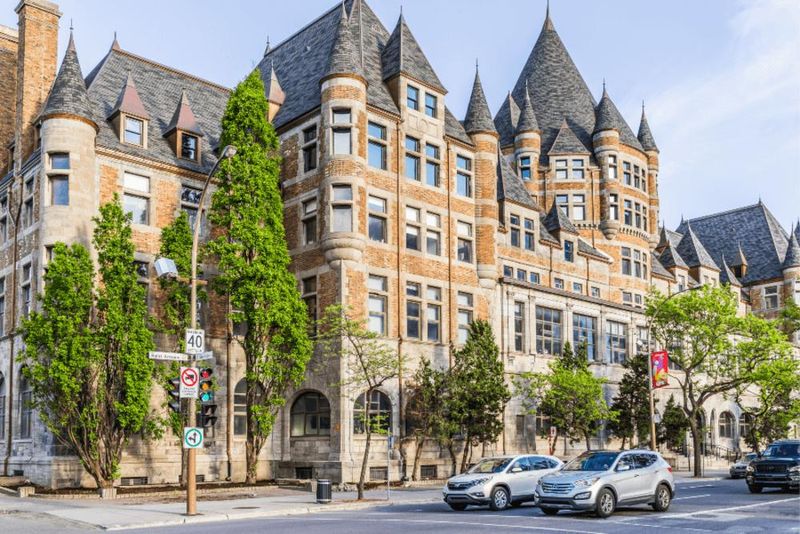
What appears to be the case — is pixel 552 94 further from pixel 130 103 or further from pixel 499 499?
pixel 499 499

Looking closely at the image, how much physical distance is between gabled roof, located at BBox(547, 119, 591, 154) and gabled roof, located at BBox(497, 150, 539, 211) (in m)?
8.93

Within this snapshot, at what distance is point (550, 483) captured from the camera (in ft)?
72.6

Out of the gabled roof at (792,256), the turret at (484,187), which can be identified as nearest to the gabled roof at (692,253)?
the gabled roof at (792,256)

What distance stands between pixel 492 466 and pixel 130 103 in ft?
74.6

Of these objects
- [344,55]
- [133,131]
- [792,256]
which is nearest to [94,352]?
[133,131]

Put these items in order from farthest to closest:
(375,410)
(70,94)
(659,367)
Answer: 1. (659,367)
2. (375,410)
3. (70,94)

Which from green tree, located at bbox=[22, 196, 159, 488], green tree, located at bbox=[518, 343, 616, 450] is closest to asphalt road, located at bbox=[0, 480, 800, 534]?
green tree, located at bbox=[22, 196, 159, 488]

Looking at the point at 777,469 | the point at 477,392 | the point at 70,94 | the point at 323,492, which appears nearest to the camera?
the point at 323,492

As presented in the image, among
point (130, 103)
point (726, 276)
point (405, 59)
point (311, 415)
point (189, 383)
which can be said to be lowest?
point (311, 415)

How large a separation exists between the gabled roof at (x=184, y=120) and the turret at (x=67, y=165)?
4.64 m

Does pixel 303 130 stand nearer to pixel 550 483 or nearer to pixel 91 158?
pixel 91 158

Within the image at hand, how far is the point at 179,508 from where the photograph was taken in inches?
997

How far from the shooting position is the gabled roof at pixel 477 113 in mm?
44719

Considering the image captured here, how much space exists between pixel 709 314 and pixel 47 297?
3114 centimetres
